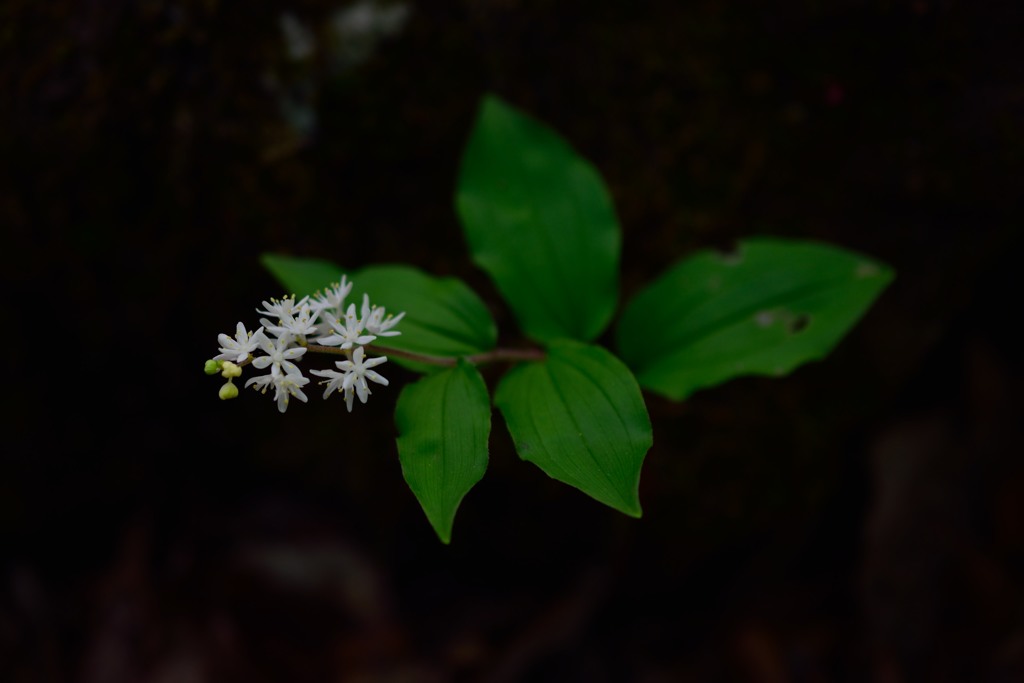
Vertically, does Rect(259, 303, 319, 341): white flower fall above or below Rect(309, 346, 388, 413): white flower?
above

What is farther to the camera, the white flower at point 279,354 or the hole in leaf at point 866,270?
the hole in leaf at point 866,270

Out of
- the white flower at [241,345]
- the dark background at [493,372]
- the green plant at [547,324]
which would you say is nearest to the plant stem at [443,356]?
the green plant at [547,324]

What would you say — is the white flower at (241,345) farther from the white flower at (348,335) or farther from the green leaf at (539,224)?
the green leaf at (539,224)

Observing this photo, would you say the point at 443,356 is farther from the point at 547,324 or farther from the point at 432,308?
the point at 547,324

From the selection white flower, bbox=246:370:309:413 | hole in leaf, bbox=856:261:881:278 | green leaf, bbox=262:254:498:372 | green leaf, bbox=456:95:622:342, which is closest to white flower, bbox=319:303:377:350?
white flower, bbox=246:370:309:413

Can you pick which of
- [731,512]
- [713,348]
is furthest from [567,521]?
[713,348]

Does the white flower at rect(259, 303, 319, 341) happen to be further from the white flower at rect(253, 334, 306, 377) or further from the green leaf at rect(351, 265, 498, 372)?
the green leaf at rect(351, 265, 498, 372)

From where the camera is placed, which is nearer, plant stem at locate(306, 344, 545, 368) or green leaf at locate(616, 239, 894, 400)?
plant stem at locate(306, 344, 545, 368)

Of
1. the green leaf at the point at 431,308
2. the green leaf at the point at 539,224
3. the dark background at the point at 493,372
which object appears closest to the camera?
the green leaf at the point at 431,308
